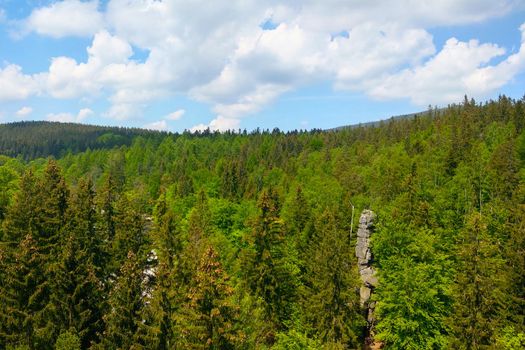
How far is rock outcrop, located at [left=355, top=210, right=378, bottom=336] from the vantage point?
46.1 m

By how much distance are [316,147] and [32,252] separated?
14147 centimetres

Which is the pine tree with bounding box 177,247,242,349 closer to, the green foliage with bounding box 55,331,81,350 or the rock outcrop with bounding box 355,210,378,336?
the green foliage with bounding box 55,331,81,350

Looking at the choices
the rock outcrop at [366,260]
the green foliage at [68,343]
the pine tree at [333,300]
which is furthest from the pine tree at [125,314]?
the rock outcrop at [366,260]

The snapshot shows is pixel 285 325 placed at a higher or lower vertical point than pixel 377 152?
lower

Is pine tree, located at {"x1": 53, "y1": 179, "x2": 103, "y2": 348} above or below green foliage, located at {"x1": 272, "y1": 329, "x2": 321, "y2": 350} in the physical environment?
above

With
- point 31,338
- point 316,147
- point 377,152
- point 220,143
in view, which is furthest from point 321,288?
point 220,143

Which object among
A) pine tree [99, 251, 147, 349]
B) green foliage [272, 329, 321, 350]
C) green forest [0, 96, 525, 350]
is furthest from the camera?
green foliage [272, 329, 321, 350]

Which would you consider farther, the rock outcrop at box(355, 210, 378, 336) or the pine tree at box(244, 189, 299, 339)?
the rock outcrop at box(355, 210, 378, 336)

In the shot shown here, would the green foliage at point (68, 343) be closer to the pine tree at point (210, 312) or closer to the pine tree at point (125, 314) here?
Answer: the pine tree at point (125, 314)

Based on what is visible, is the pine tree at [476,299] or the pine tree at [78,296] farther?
the pine tree at [476,299]

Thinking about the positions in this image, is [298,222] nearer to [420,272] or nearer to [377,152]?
[420,272]

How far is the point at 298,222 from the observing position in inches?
2231

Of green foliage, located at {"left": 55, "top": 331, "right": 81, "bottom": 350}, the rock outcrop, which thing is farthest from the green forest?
the rock outcrop

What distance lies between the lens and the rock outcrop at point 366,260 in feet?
151
